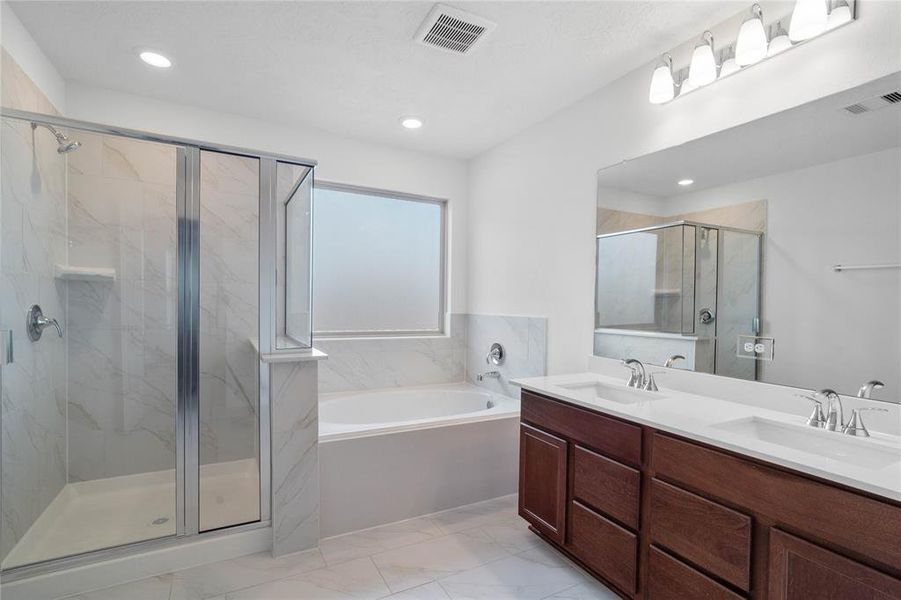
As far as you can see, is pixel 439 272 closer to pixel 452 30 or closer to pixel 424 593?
pixel 452 30

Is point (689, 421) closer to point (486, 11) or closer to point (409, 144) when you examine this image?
point (486, 11)

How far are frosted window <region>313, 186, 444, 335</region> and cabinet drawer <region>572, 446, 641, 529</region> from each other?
216 centimetres

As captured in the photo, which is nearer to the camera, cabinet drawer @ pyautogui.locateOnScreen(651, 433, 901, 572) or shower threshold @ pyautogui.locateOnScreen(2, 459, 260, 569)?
cabinet drawer @ pyautogui.locateOnScreen(651, 433, 901, 572)

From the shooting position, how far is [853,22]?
1.50m

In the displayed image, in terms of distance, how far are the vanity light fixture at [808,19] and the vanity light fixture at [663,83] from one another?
0.51 metres

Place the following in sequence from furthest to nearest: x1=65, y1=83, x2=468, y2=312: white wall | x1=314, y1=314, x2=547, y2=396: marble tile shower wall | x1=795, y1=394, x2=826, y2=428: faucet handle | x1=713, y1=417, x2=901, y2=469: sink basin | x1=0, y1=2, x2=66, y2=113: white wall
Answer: x1=314, y1=314, x2=547, y2=396: marble tile shower wall
x1=65, y1=83, x2=468, y2=312: white wall
x1=0, y1=2, x2=66, y2=113: white wall
x1=795, y1=394, x2=826, y2=428: faucet handle
x1=713, y1=417, x2=901, y2=469: sink basin

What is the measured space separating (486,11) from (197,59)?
1576mm

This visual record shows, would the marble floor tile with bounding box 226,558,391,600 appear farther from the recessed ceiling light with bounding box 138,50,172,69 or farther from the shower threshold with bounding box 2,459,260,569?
the recessed ceiling light with bounding box 138,50,172,69

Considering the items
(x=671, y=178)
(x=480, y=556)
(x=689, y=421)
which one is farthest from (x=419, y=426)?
(x=671, y=178)

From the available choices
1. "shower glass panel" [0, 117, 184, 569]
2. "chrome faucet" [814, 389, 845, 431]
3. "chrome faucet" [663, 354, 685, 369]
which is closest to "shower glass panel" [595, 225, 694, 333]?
"chrome faucet" [663, 354, 685, 369]

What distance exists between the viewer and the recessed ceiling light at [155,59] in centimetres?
222

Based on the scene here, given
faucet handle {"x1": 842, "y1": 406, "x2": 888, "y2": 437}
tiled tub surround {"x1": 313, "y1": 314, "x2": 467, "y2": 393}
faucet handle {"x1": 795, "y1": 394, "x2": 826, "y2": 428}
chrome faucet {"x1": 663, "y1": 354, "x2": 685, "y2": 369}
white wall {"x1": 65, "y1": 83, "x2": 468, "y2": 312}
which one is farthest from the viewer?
tiled tub surround {"x1": 313, "y1": 314, "x2": 467, "y2": 393}

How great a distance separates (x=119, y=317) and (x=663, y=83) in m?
3.18

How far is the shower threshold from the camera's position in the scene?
194 cm
